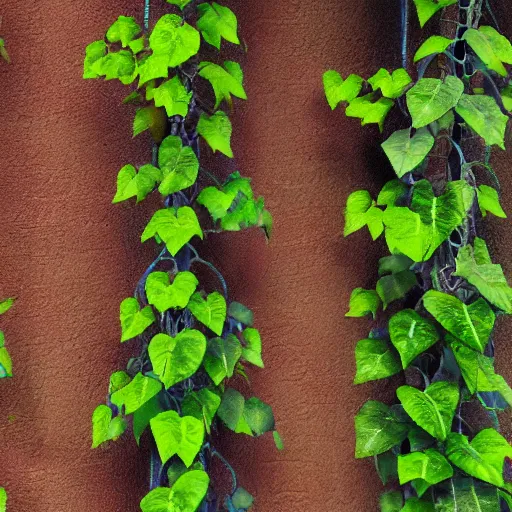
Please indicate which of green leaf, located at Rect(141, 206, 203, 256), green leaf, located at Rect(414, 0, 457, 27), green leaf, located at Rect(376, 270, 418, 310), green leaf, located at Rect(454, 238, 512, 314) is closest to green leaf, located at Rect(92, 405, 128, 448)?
green leaf, located at Rect(141, 206, 203, 256)

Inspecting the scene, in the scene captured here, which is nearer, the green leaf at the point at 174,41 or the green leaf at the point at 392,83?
the green leaf at the point at 174,41

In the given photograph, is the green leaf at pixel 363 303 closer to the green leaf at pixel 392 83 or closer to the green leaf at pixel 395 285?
the green leaf at pixel 395 285

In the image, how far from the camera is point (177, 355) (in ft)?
4.34

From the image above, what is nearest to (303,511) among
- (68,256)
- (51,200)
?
(68,256)

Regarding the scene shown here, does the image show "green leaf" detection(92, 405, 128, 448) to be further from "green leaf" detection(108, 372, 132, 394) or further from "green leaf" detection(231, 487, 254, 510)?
"green leaf" detection(231, 487, 254, 510)

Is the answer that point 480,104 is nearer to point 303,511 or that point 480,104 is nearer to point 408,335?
point 408,335

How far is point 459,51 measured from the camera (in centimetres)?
150

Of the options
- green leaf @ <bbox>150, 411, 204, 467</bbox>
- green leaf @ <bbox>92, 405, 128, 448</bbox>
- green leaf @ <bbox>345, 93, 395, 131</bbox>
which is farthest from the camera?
green leaf @ <bbox>345, 93, 395, 131</bbox>

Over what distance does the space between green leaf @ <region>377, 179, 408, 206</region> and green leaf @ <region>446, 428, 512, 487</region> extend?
1.55 feet

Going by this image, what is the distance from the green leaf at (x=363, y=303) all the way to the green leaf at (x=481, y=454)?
0.31m

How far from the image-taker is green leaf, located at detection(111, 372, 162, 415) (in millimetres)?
1331

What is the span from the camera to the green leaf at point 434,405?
1.33 metres

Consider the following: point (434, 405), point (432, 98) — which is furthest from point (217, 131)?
point (434, 405)

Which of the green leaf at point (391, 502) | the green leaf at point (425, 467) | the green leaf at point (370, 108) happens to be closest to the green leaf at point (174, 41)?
the green leaf at point (370, 108)
